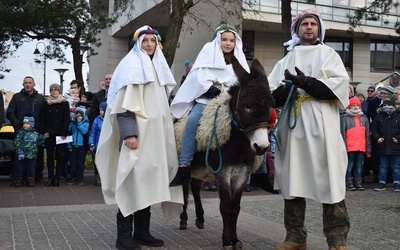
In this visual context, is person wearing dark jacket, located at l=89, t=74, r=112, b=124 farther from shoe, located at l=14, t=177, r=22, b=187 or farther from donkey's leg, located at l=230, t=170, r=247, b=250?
donkey's leg, located at l=230, t=170, r=247, b=250

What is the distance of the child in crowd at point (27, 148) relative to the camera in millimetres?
11789

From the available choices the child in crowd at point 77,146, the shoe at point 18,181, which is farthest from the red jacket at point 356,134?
the shoe at point 18,181

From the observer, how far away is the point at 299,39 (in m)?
5.89

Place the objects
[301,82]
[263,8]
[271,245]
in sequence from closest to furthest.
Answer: [301,82] < [271,245] < [263,8]

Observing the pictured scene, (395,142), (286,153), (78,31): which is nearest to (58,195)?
(286,153)

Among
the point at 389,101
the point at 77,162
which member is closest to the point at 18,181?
the point at 77,162

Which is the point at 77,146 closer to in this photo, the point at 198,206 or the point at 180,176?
the point at 198,206

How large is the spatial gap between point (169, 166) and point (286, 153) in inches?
52.9

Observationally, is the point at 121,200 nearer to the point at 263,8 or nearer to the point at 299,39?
the point at 299,39

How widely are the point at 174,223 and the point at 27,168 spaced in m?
5.62

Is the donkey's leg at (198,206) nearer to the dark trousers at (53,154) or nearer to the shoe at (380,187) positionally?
the dark trousers at (53,154)

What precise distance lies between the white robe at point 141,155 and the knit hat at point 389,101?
7542 millimetres

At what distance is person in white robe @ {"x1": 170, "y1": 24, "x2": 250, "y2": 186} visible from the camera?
19.9ft

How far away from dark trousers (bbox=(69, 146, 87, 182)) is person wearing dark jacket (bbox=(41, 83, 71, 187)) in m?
0.33
